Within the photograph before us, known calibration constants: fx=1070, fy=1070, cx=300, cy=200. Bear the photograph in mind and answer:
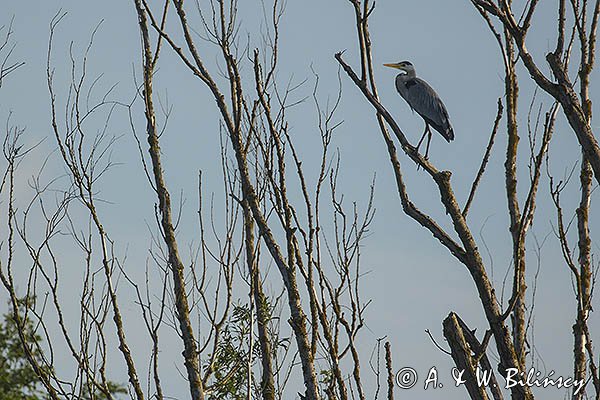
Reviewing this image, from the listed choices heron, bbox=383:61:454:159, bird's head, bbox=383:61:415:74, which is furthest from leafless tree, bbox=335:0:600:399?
bird's head, bbox=383:61:415:74

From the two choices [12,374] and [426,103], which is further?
[12,374]

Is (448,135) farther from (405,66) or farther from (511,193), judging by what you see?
(511,193)

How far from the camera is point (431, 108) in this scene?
7.86 metres

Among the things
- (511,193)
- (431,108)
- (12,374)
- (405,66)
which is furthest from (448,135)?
(12,374)

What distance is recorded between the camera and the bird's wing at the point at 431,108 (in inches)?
307

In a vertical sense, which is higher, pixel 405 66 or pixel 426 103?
pixel 405 66

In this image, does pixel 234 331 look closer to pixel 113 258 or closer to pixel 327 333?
pixel 113 258

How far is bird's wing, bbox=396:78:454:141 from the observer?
7789mm

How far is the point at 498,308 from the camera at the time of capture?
313 cm

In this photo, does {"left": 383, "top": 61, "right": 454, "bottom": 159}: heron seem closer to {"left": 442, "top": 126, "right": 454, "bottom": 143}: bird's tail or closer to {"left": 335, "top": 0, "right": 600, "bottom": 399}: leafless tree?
{"left": 442, "top": 126, "right": 454, "bottom": 143}: bird's tail

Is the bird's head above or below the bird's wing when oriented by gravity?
above

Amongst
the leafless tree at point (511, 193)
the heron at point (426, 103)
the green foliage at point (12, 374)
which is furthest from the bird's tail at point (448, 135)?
the green foliage at point (12, 374)

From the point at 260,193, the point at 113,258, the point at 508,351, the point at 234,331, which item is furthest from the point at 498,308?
the point at 234,331

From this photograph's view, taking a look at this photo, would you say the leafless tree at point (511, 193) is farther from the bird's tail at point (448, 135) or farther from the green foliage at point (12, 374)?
the green foliage at point (12, 374)
